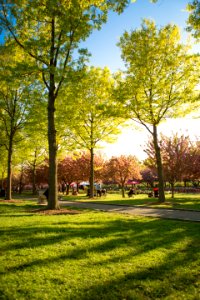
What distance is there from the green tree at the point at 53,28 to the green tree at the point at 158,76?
243 inches

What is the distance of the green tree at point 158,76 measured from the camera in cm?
1848

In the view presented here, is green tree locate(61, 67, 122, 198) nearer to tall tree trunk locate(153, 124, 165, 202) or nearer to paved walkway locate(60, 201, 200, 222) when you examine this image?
tall tree trunk locate(153, 124, 165, 202)

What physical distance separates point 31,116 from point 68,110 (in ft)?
11.2

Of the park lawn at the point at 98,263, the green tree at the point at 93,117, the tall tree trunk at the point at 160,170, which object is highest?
the green tree at the point at 93,117

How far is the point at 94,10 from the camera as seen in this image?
13.2m

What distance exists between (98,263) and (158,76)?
1636 centimetres

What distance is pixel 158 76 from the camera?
18578mm

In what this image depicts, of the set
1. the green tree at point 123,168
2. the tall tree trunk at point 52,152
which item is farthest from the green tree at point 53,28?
the green tree at point 123,168

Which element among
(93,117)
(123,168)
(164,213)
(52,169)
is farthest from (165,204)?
(123,168)

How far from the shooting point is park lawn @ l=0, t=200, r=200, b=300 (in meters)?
3.85

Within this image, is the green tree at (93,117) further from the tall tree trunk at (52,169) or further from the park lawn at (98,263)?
the park lawn at (98,263)

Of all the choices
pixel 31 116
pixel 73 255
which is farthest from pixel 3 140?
pixel 73 255

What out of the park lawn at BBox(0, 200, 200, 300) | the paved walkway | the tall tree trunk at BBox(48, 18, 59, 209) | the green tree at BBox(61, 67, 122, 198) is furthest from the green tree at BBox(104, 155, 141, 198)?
the park lawn at BBox(0, 200, 200, 300)

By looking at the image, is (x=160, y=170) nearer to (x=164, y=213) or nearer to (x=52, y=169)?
(x=164, y=213)
